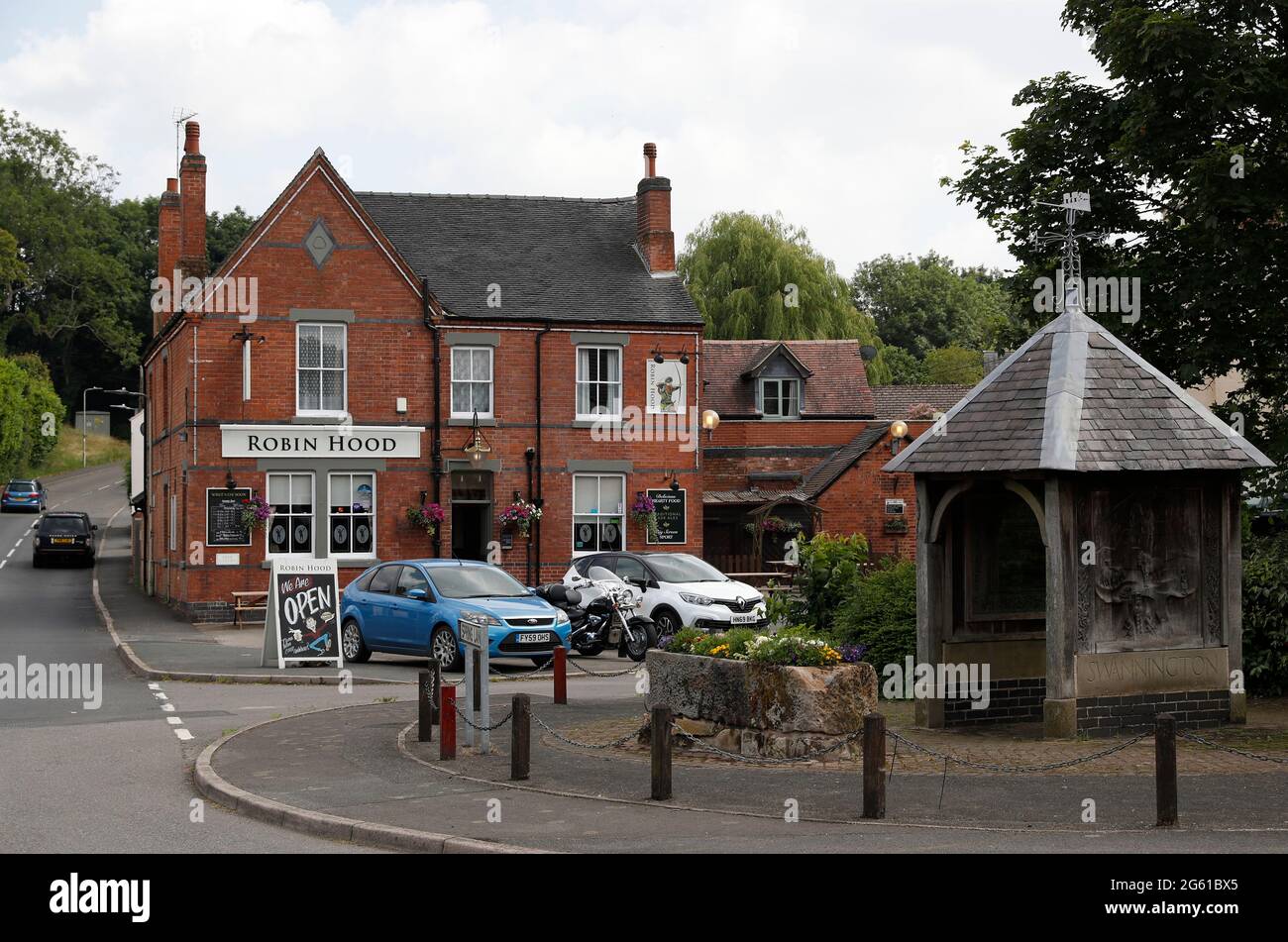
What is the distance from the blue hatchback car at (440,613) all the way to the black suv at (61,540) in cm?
2903

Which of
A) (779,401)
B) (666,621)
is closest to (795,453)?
(779,401)

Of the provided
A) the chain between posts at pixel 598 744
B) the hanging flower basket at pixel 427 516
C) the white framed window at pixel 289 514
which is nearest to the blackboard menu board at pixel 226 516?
the white framed window at pixel 289 514

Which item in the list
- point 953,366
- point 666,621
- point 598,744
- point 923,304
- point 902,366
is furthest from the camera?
point 923,304

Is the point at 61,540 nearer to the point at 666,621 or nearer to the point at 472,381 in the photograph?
the point at 472,381

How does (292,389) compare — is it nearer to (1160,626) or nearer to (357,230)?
(357,230)

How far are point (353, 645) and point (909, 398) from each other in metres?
30.3

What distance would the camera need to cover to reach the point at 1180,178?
2261 cm

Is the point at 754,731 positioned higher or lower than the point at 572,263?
lower

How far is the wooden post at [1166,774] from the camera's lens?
33.8 ft

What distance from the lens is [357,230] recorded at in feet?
116

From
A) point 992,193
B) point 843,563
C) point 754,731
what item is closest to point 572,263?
point 992,193

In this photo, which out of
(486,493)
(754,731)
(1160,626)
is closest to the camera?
(754,731)

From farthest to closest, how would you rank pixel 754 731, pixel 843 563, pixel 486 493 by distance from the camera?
pixel 486 493, pixel 843 563, pixel 754 731

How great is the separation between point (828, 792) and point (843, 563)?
9474 millimetres
